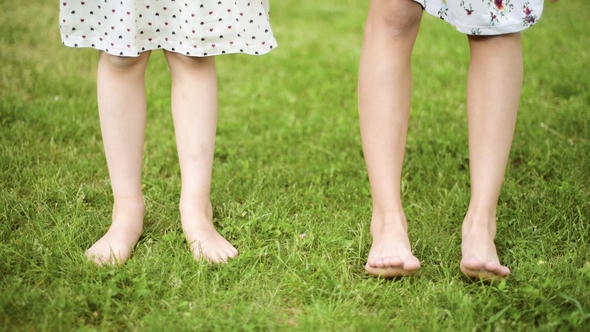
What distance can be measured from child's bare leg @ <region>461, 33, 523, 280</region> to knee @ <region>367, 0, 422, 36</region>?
0.63 feet

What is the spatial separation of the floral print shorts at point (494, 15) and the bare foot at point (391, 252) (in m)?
0.63

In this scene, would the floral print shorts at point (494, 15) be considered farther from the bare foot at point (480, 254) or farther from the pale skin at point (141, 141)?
the pale skin at point (141, 141)

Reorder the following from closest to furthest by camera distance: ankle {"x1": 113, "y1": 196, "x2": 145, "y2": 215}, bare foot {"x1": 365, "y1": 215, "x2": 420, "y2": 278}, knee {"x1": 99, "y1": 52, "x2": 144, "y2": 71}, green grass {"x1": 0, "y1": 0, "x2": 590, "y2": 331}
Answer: green grass {"x1": 0, "y1": 0, "x2": 590, "y2": 331} → bare foot {"x1": 365, "y1": 215, "x2": 420, "y2": 278} → knee {"x1": 99, "y1": 52, "x2": 144, "y2": 71} → ankle {"x1": 113, "y1": 196, "x2": 145, "y2": 215}

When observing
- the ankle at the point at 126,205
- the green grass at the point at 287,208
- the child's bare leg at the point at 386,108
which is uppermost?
the child's bare leg at the point at 386,108

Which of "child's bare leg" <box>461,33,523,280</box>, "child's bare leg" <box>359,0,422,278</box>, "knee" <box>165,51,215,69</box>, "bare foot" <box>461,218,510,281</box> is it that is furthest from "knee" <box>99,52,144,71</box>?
"bare foot" <box>461,218,510,281</box>

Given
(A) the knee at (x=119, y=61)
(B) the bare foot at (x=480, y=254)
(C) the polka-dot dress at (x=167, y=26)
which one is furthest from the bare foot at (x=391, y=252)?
(A) the knee at (x=119, y=61)

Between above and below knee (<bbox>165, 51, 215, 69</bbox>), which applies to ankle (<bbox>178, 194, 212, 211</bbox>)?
below

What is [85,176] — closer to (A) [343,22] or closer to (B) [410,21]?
(B) [410,21]

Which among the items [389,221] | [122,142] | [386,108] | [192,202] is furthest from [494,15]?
[122,142]

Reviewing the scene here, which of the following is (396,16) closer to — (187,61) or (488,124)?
(488,124)

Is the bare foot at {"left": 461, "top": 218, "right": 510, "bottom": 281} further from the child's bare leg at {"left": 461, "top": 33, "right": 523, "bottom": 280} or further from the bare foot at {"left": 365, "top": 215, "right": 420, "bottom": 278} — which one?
the bare foot at {"left": 365, "top": 215, "right": 420, "bottom": 278}

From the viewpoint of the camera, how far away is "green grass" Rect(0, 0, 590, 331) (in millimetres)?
1671

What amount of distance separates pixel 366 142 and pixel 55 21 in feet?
12.0

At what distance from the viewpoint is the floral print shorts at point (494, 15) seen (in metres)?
1.74
